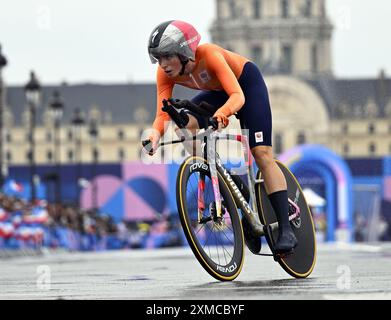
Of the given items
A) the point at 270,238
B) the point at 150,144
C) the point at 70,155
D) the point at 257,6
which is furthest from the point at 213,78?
the point at 257,6

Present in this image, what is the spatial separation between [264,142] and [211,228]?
24.1 inches

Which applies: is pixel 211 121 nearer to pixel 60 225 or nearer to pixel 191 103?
pixel 191 103

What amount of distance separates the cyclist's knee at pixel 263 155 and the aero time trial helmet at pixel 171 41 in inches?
29.5

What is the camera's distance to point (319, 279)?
7.91 metres

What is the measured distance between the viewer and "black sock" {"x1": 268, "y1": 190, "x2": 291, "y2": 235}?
25.9 ft

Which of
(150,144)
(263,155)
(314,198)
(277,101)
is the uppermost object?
(150,144)

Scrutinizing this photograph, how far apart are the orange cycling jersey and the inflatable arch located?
3188 centimetres

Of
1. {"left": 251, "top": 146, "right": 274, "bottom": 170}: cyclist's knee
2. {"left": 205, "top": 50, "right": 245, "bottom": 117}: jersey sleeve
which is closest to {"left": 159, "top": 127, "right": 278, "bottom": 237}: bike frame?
{"left": 251, "top": 146, "right": 274, "bottom": 170}: cyclist's knee

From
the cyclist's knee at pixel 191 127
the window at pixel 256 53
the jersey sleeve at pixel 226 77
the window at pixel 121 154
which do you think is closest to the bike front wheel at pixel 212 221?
the cyclist's knee at pixel 191 127

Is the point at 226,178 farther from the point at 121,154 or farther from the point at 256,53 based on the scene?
the point at 256,53

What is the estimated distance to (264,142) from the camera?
7723mm

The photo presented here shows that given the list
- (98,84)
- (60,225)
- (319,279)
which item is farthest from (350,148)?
(319,279)

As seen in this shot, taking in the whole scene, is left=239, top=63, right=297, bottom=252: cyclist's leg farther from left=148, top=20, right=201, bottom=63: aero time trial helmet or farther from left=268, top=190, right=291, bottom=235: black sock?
left=148, top=20, right=201, bottom=63: aero time trial helmet
